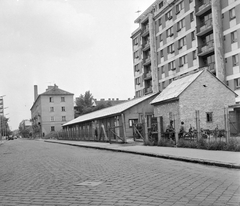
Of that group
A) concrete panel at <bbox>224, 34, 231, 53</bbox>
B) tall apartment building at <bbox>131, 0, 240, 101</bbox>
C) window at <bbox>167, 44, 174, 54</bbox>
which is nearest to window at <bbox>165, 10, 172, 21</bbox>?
tall apartment building at <bbox>131, 0, 240, 101</bbox>

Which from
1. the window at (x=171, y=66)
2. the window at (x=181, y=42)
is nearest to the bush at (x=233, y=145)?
the window at (x=181, y=42)

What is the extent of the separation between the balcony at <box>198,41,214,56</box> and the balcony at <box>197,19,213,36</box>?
1543mm

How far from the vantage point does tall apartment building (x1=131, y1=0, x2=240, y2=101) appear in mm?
35062

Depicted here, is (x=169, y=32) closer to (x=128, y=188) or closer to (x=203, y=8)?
(x=203, y=8)

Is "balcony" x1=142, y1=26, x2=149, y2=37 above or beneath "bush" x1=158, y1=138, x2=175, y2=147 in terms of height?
above

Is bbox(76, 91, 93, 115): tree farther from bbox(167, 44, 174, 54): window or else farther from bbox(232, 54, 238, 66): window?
bbox(232, 54, 238, 66): window

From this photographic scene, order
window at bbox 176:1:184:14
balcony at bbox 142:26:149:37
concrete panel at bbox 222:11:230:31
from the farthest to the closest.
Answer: balcony at bbox 142:26:149:37 → window at bbox 176:1:184:14 → concrete panel at bbox 222:11:230:31

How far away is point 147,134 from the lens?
22.7 m

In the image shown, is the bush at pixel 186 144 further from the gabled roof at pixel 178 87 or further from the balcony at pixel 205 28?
the balcony at pixel 205 28

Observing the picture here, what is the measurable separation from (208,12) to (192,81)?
15753mm

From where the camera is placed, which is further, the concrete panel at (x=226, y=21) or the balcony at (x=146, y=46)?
the balcony at (x=146, y=46)

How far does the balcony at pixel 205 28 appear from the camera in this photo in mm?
37281

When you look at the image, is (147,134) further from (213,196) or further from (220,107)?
(213,196)

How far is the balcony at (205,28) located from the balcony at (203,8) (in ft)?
4.74
